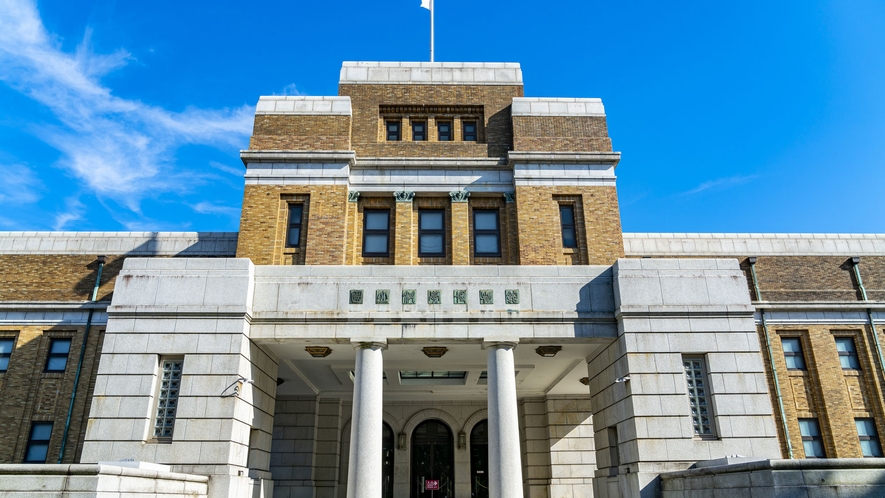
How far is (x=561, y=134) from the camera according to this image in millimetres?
20734

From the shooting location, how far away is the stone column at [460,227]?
766 inches

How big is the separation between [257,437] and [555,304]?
26.7ft

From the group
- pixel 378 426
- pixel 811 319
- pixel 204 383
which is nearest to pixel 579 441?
pixel 811 319

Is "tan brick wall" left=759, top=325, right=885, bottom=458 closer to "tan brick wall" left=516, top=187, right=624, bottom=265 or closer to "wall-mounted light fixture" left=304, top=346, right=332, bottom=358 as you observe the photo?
"tan brick wall" left=516, top=187, right=624, bottom=265

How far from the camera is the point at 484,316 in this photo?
15.9 m

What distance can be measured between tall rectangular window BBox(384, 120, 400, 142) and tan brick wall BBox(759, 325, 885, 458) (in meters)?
14.0

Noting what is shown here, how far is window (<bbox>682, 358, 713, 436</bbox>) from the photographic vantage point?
15.0 meters

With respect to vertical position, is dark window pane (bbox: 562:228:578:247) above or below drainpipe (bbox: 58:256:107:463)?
above

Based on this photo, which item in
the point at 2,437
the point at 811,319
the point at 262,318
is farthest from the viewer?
the point at 811,319

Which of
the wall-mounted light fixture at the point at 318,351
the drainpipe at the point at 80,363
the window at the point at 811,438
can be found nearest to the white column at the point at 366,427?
the wall-mounted light fixture at the point at 318,351

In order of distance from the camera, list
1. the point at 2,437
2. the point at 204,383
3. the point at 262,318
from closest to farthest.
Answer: the point at 204,383 → the point at 262,318 → the point at 2,437

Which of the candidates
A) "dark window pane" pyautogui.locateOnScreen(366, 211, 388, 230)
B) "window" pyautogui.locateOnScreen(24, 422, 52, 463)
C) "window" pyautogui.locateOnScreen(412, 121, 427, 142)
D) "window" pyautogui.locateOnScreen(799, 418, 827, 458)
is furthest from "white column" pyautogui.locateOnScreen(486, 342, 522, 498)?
"window" pyautogui.locateOnScreen(24, 422, 52, 463)

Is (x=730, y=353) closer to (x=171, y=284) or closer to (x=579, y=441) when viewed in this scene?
(x=579, y=441)

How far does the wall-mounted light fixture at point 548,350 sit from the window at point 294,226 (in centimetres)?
763
